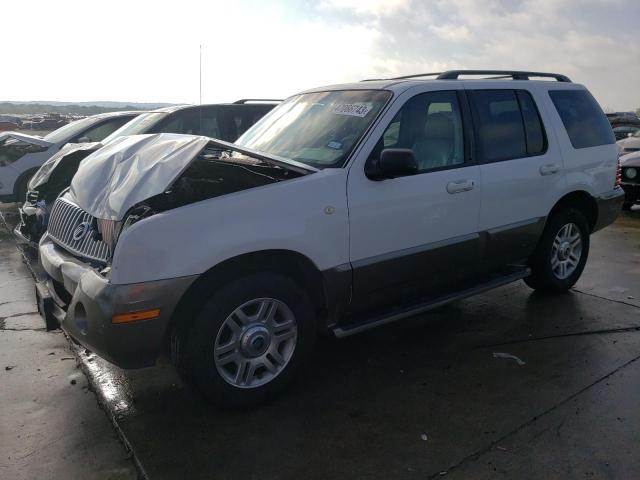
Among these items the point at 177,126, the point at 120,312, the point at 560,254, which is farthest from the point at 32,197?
the point at 560,254

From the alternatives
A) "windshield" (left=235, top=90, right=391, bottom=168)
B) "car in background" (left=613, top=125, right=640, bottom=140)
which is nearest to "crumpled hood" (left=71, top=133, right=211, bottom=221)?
"windshield" (left=235, top=90, right=391, bottom=168)

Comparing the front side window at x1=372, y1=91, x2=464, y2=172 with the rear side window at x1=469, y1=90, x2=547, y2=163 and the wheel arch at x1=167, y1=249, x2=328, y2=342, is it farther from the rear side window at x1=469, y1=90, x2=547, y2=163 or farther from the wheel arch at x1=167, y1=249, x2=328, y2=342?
the wheel arch at x1=167, y1=249, x2=328, y2=342

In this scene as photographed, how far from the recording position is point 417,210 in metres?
3.70

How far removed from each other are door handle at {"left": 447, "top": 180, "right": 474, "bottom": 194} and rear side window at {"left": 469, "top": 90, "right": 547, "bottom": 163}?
10.6 inches

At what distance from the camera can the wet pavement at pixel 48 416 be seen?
2755mm

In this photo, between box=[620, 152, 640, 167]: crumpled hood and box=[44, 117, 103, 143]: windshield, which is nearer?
box=[44, 117, 103, 143]: windshield

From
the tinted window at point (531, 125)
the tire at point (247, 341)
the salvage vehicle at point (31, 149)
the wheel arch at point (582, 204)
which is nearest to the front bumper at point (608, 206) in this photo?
the wheel arch at point (582, 204)

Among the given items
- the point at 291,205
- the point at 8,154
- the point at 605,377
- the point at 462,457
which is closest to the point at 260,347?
the point at 291,205

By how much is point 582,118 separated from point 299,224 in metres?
3.33

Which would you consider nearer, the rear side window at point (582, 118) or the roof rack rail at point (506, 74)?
the roof rack rail at point (506, 74)

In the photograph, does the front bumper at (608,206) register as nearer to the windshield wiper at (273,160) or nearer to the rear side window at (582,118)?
the rear side window at (582,118)

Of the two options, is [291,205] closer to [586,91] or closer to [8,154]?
[586,91]

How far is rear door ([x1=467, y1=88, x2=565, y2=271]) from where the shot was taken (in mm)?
4188

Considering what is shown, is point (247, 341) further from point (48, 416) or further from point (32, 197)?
point (32, 197)
